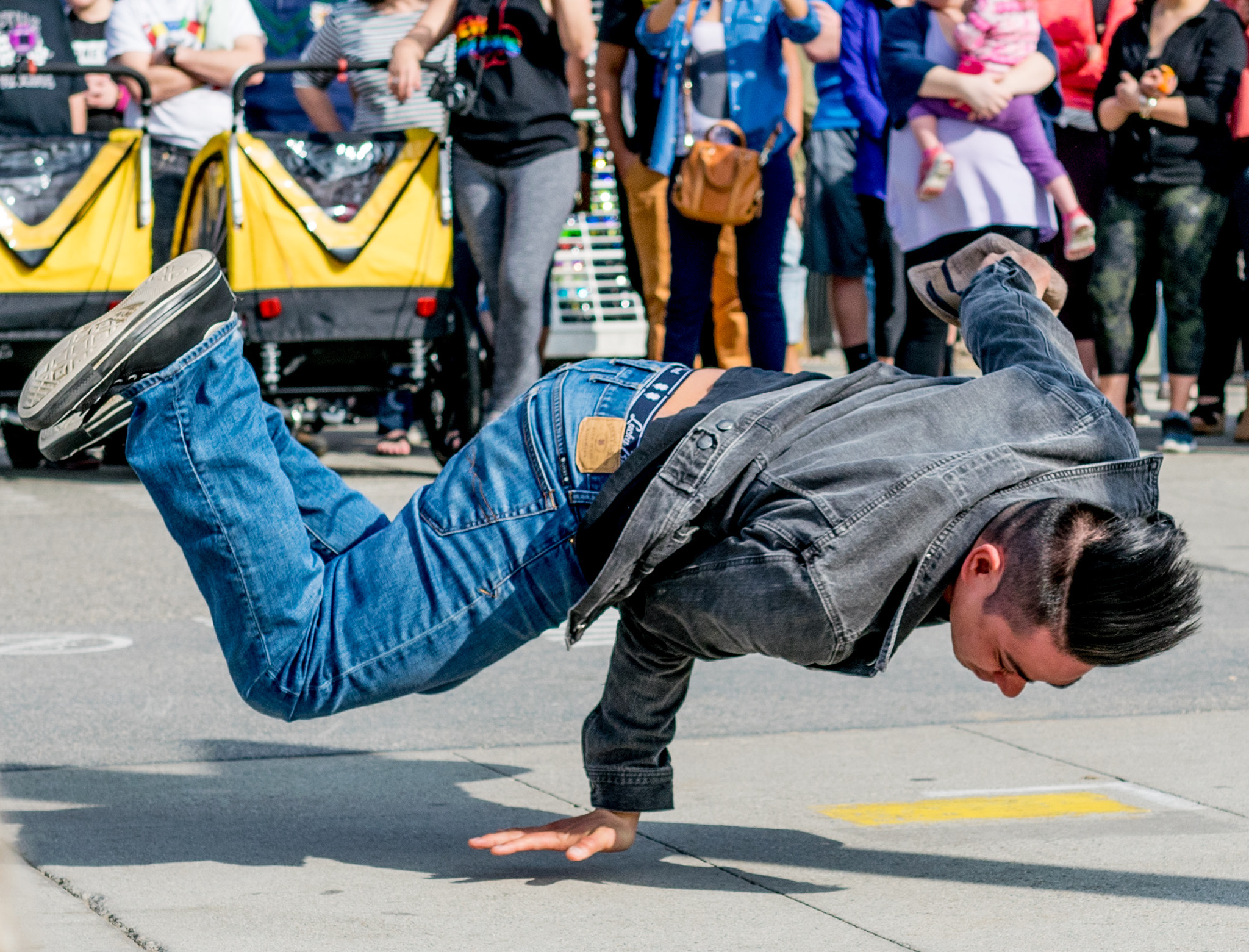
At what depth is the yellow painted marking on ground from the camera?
10.2 feet

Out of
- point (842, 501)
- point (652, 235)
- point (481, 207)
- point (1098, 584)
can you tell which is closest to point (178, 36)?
point (481, 207)

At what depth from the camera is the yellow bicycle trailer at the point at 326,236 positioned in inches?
255

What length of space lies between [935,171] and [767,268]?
0.71 metres

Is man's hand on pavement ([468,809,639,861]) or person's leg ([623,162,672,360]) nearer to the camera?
man's hand on pavement ([468,809,639,861])

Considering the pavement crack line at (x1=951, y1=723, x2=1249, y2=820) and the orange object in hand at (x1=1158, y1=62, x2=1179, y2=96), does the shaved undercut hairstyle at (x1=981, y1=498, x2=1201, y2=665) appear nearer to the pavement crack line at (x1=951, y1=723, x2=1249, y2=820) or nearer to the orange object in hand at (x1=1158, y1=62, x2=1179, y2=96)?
the pavement crack line at (x1=951, y1=723, x2=1249, y2=820)

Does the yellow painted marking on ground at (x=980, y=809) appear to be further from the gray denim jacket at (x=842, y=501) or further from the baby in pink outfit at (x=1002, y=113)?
the baby in pink outfit at (x=1002, y=113)

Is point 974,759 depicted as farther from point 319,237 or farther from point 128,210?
point 128,210

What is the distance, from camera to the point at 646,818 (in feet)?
10.3

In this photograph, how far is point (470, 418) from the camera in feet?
22.9

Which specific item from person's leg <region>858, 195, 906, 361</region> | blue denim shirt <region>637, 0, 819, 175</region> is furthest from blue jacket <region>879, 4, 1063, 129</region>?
person's leg <region>858, 195, 906, 361</region>

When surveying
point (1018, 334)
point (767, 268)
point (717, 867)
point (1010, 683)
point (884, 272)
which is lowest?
point (884, 272)

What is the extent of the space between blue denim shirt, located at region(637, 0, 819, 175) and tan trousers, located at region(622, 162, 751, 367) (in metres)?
0.21

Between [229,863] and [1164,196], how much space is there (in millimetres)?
5610

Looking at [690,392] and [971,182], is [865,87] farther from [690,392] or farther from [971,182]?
[690,392]
